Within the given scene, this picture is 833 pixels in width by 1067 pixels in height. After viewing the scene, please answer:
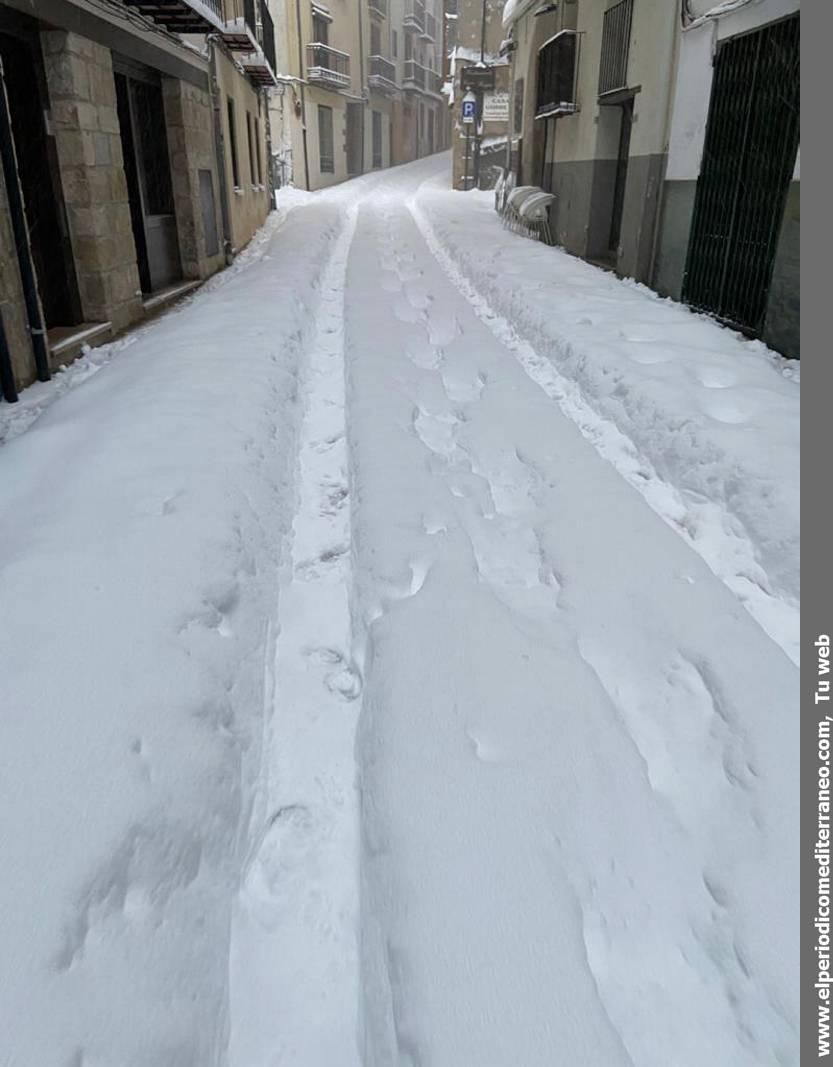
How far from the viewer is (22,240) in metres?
5.58

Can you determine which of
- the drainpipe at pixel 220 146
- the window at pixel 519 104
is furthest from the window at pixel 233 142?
the window at pixel 519 104

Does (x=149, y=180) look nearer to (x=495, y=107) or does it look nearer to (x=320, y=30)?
(x=495, y=107)

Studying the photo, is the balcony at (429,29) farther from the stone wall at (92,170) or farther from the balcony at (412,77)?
the stone wall at (92,170)

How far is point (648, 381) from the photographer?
483cm

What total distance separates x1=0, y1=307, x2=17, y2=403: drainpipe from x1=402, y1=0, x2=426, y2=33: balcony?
46.1m

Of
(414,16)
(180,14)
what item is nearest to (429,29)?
(414,16)

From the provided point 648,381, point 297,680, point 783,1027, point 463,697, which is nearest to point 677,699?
point 463,697

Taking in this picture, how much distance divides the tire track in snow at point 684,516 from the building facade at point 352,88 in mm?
24499

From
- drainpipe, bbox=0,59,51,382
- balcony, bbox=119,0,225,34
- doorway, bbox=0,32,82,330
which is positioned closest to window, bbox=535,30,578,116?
balcony, bbox=119,0,225,34

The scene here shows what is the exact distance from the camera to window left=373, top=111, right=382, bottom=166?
38375 millimetres

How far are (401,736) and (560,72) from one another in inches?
519

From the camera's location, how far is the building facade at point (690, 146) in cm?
640

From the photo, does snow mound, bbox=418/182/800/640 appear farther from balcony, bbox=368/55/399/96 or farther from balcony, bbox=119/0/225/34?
A: balcony, bbox=368/55/399/96
